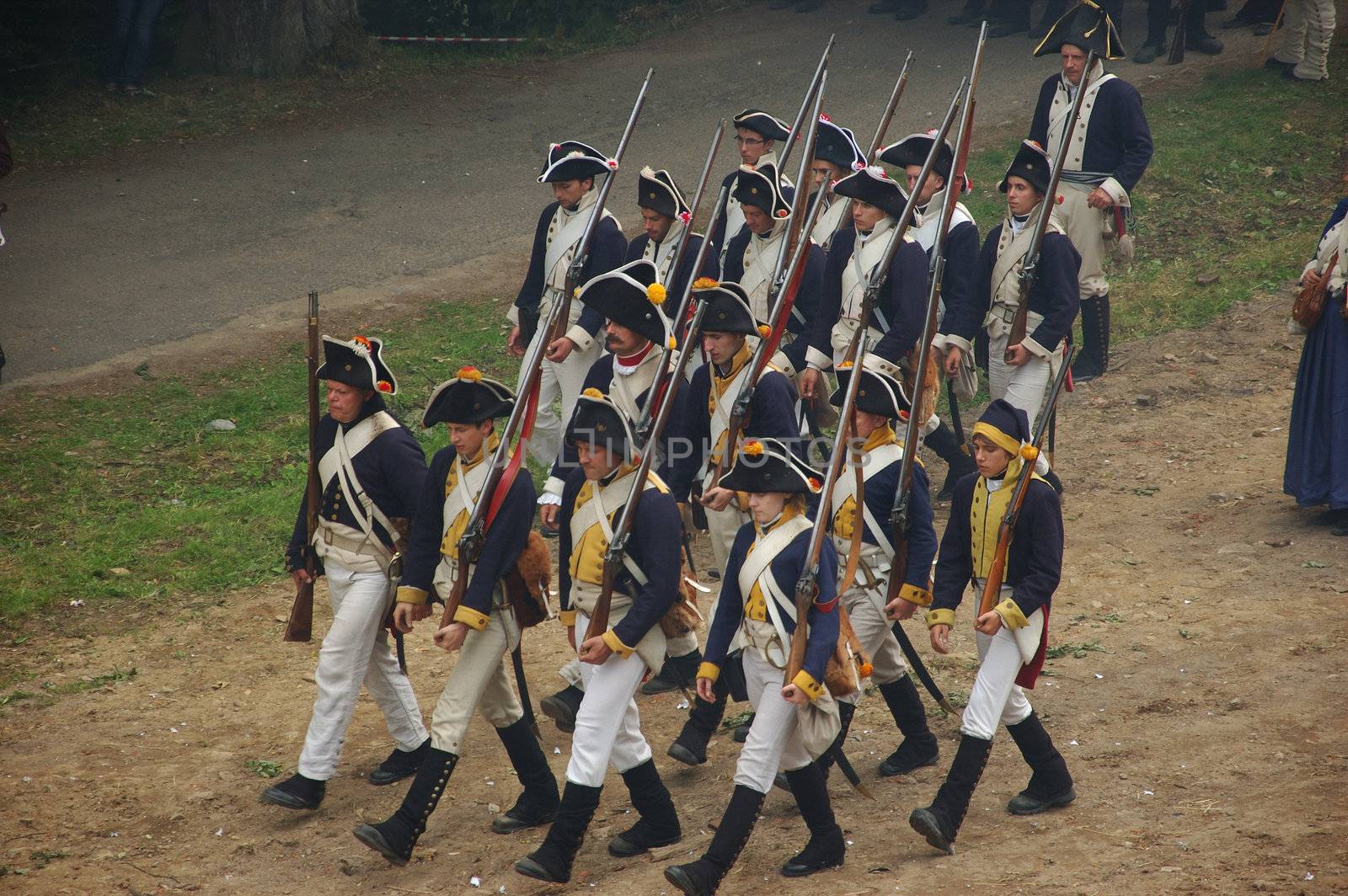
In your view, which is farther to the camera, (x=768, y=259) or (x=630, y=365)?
(x=768, y=259)

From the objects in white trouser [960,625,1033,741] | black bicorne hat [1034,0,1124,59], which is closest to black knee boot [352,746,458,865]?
white trouser [960,625,1033,741]

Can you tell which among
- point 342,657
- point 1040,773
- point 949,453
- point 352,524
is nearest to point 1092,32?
point 949,453

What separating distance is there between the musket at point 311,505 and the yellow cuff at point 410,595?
736 mm

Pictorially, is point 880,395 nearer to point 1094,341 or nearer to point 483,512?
point 483,512

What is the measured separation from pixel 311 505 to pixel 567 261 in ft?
9.83

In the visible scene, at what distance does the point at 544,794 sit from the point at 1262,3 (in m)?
14.8

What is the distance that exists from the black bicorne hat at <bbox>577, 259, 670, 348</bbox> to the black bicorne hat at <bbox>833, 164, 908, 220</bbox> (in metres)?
1.77

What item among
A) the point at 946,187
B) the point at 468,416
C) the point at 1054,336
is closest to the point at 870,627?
the point at 468,416

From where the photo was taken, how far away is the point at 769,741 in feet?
19.8

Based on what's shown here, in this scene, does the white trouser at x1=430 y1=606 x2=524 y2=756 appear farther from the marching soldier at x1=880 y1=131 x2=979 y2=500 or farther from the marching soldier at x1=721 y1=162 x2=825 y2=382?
the marching soldier at x1=880 y1=131 x2=979 y2=500

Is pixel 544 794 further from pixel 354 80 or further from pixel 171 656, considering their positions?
pixel 354 80

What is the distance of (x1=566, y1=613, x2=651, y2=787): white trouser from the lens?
245 inches

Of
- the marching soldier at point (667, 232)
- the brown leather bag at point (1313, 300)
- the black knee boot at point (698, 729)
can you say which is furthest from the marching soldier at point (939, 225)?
the black knee boot at point (698, 729)

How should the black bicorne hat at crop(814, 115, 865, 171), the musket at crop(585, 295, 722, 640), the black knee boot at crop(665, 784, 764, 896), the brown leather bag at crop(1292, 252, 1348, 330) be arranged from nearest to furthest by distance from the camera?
1. the black knee boot at crop(665, 784, 764, 896)
2. the musket at crop(585, 295, 722, 640)
3. the brown leather bag at crop(1292, 252, 1348, 330)
4. the black bicorne hat at crop(814, 115, 865, 171)
